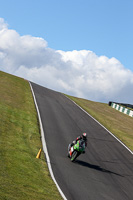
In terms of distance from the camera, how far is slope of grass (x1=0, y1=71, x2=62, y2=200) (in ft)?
32.6

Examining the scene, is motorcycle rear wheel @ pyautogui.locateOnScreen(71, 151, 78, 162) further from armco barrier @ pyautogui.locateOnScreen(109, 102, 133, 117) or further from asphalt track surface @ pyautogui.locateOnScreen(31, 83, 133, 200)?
armco barrier @ pyautogui.locateOnScreen(109, 102, 133, 117)

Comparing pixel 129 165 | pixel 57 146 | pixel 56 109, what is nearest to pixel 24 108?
pixel 56 109

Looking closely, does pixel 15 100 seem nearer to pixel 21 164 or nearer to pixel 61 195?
pixel 21 164

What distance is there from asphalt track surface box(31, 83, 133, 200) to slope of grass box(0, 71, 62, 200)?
806mm

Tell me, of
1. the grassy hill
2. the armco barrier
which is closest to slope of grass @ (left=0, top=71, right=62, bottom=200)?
the grassy hill

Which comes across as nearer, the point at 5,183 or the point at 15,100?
the point at 5,183

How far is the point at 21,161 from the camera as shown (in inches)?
532

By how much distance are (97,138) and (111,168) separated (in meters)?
6.64

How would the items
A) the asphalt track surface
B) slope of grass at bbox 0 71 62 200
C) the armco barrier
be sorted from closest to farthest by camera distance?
slope of grass at bbox 0 71 62 200
the asphalt track surface
the armco barrier

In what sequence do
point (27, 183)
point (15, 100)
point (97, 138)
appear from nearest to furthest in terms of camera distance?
point (27, 183), point (97, 138), point (15, 100)

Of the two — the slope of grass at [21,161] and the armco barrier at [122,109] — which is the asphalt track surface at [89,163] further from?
the armco barrier at [122,109]

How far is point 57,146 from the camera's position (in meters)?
18.7

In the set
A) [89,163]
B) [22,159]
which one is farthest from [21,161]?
[89,163]

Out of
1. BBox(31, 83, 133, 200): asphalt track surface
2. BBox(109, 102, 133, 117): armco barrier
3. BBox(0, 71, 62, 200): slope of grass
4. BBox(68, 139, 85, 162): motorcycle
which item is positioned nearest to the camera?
BBox(0, 71, 62, 200): slope of grass
